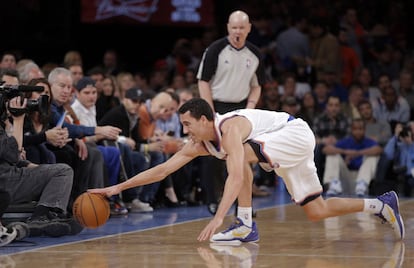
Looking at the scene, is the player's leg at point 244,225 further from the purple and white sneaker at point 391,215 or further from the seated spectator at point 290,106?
the seated spectator at point 290,106

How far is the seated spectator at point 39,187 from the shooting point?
816 cm

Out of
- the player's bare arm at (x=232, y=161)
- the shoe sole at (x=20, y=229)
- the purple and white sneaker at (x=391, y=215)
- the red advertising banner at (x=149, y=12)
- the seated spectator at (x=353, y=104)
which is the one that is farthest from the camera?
the red advertising banner at (x=149, y=12)

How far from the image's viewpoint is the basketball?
312 inches

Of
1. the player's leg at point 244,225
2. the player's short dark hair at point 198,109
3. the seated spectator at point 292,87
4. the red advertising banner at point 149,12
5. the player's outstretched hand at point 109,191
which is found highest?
the red advertising banner at point 149,12

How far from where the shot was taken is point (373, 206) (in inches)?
319

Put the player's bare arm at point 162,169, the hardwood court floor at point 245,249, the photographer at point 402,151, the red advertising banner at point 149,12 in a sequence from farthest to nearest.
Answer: the red advertising banner at point 149,12 < the photographer at point 402,151 < the player's bare arm at point 162,169 < the hardwood court floor at point 245,249

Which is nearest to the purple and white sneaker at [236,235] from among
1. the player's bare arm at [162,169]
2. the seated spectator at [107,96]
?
the player's bare arm at [162,169]

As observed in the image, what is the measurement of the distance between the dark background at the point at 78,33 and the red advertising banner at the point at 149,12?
752 mm

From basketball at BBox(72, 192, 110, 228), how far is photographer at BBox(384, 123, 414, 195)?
262 inches

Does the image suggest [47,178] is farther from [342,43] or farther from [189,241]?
[342,43]

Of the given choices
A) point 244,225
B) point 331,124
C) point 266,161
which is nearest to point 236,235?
point 244,225

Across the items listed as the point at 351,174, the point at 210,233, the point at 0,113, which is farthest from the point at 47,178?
the point at 351,174

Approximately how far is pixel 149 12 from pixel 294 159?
8499 millimetres

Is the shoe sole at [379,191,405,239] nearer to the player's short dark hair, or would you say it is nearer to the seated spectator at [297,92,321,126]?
the player's short dark hair
